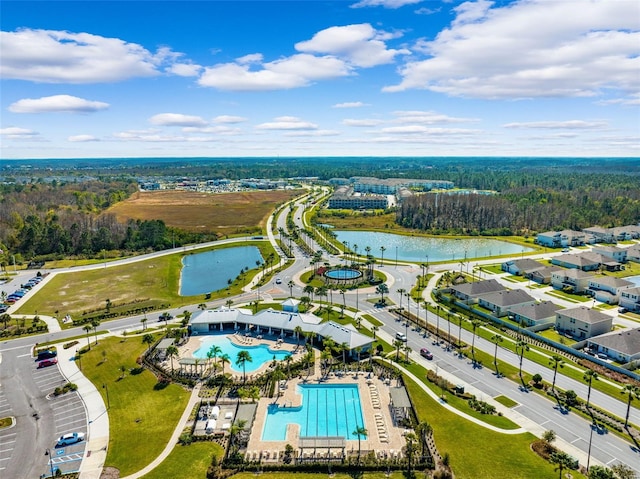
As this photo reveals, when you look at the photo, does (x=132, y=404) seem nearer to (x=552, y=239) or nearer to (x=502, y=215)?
(x=552, y=239)

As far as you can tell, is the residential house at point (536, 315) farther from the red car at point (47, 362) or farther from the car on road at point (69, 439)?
the red car at point (47, 362)

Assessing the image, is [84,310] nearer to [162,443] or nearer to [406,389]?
[162,443]

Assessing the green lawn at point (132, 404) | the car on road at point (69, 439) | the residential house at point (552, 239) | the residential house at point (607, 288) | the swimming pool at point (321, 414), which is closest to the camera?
the green lawn at point (132, 404)

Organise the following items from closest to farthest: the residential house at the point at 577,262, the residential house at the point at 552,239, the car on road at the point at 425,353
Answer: the car on road at the point at 425,353 < the residential house at the point at 577,262 < the residential house at the point at 552,239

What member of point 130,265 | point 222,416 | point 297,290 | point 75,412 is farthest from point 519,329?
point 130,265

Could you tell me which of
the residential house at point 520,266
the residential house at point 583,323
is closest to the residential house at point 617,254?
the residential house at point 520,266

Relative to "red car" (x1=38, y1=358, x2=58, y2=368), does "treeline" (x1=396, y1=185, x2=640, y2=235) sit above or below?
above

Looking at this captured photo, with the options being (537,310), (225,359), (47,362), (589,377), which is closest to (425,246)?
(537,310)

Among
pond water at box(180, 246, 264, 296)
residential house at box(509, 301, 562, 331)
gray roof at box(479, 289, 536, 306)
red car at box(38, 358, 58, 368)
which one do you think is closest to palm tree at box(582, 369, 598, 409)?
residential house at box(509, 301, 562, 331)

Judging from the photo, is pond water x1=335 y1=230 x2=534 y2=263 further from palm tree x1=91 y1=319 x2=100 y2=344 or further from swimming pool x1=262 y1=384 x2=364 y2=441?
palm tree x1=91 y1=319 x2=100 y2=344
